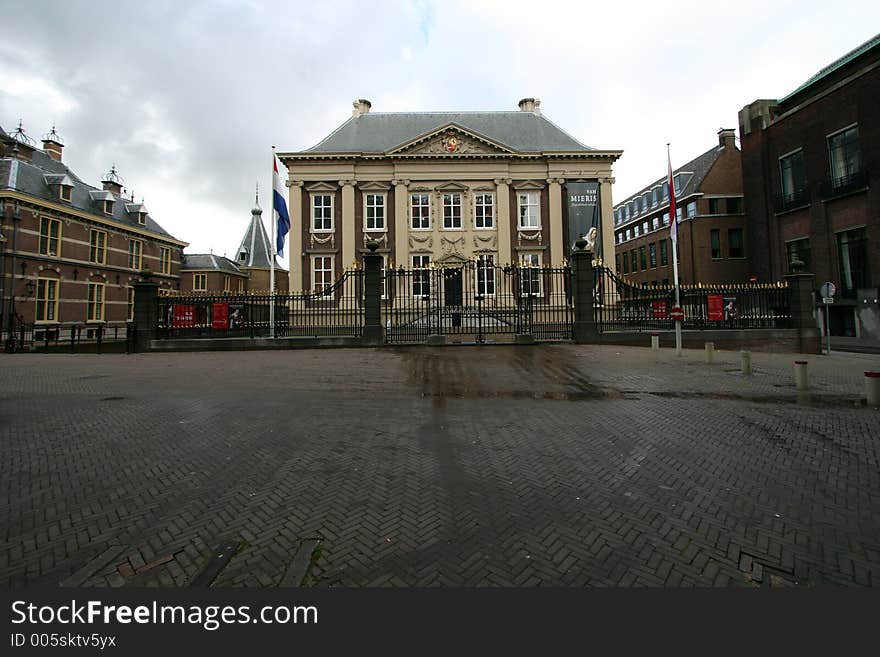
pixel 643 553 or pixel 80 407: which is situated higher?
pixel 80 407

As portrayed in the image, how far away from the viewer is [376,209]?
34938 mm

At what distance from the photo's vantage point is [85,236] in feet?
117

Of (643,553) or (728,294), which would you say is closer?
(643,553)

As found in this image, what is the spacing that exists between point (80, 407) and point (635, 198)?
2563 inches

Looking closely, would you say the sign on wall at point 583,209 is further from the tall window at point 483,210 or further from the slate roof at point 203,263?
the slate roof at point 203,263

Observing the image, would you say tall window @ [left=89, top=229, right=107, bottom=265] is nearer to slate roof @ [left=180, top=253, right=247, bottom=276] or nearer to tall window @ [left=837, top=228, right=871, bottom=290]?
slate roof @ [left=180, top=253, right=247, bottom=276]

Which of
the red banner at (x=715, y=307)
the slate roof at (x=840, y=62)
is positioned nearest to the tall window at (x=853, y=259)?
the slate roof at (x=840, y=62)

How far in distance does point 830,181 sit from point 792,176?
13.3 ft

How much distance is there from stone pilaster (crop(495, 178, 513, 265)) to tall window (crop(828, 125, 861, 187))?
69.3 feet

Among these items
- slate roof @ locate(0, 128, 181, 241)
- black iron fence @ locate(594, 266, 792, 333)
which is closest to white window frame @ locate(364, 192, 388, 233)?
black iron fence @ locate(594, 266, 792, 333)

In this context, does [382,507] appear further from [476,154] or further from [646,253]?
[646,253]

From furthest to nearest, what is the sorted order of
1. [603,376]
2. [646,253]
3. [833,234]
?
[646,253] → [833,234] → [603,376]

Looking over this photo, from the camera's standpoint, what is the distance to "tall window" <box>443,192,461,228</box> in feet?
116

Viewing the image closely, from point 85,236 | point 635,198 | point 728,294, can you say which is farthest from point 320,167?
point 635,198
